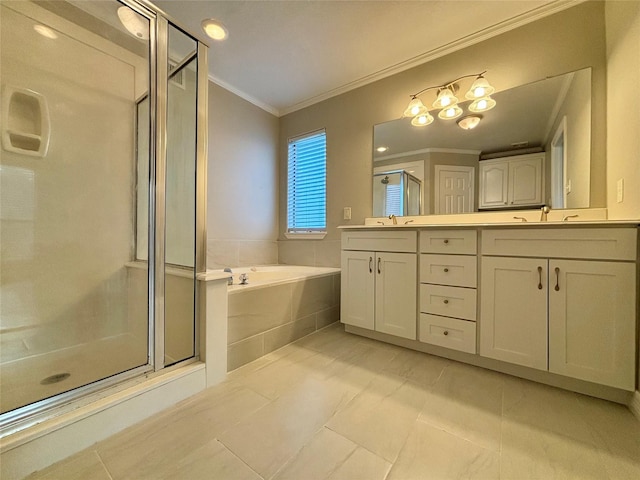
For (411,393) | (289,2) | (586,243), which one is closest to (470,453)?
(411,393)

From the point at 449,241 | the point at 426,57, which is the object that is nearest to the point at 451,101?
the point at 426,57

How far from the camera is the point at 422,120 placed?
2.15m

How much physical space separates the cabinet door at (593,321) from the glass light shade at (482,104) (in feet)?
4.17

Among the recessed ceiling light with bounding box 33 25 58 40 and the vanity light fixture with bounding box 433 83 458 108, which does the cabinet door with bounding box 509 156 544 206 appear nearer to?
the vanity light fixture with bounding box 433 83 458 108

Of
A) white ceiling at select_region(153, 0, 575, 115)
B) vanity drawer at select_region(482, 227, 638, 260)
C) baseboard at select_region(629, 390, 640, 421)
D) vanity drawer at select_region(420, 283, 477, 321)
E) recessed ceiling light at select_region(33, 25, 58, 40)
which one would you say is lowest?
baseboard at select_region(629, 390, 640, 421)

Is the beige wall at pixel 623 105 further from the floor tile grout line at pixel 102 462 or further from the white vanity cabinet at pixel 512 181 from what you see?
the floor tile grout line at pixel 102 462

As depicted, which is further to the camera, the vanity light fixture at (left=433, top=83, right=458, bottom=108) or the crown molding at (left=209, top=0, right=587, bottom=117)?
the vanity light fixture at (left=433, top=83, right=458, bottom=108)

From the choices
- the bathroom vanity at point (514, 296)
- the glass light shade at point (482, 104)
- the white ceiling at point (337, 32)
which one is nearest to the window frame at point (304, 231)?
the white ceiling at point (337, 32)

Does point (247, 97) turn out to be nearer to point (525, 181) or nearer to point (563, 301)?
point (525, 181)

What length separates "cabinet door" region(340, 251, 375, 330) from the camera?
1.95m

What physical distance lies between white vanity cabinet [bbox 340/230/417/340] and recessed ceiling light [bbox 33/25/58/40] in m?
2.40

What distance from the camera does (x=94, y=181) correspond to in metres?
1.83

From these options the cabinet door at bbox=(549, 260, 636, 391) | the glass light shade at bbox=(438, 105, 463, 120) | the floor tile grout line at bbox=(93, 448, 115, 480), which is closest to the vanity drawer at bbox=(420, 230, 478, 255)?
the cabinet door at bbox=(549, 260, 636, 391)

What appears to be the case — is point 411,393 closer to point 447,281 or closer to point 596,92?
point 447,281
